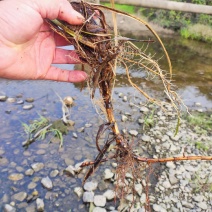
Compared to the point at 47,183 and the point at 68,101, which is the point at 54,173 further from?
the point at 68,101

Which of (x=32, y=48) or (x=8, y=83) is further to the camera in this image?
(x=8, y=83)

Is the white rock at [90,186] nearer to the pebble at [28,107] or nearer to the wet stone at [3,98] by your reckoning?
the pebble at [28,107]

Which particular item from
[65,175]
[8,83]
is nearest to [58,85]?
[8,83]

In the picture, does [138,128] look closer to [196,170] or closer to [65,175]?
[196,170]

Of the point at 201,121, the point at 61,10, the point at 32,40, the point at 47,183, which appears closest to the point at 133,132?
the point at 201,121

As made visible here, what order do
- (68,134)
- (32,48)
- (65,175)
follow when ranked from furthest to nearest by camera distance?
(68,134), (65,175), (32,48)

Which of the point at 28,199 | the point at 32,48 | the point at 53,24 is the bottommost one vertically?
the point at 28,199
